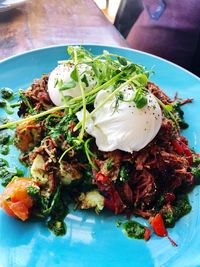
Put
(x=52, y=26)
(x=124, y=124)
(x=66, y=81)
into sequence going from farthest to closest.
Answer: (x=52, y=26)
(x=66, y=81)
(x=124, y=124)

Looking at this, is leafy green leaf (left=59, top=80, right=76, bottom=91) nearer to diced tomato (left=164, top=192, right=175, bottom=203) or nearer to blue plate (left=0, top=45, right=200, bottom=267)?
blue plate (left=0, top=45, right=200, bottom=267)

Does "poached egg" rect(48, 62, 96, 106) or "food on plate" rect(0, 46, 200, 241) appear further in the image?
"poached egg" rect(48, 62, 96, 106)

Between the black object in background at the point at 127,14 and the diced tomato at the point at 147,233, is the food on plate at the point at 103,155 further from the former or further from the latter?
the black object in background at the point at 127,14

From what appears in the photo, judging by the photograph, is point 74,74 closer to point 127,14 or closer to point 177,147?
point 177,147

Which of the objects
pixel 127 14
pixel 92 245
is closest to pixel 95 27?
pixel 127 14

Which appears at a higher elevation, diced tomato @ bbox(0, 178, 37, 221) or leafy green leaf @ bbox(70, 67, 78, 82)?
leafy green leaf @ bbox(70, 67, 78, 82)

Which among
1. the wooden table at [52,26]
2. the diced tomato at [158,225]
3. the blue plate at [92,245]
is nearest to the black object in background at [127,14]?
the wooden table at [52,26]

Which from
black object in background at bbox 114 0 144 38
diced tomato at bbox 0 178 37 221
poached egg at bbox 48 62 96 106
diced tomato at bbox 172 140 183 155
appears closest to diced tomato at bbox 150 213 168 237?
diced tomato at bbox 172 140 183 155
